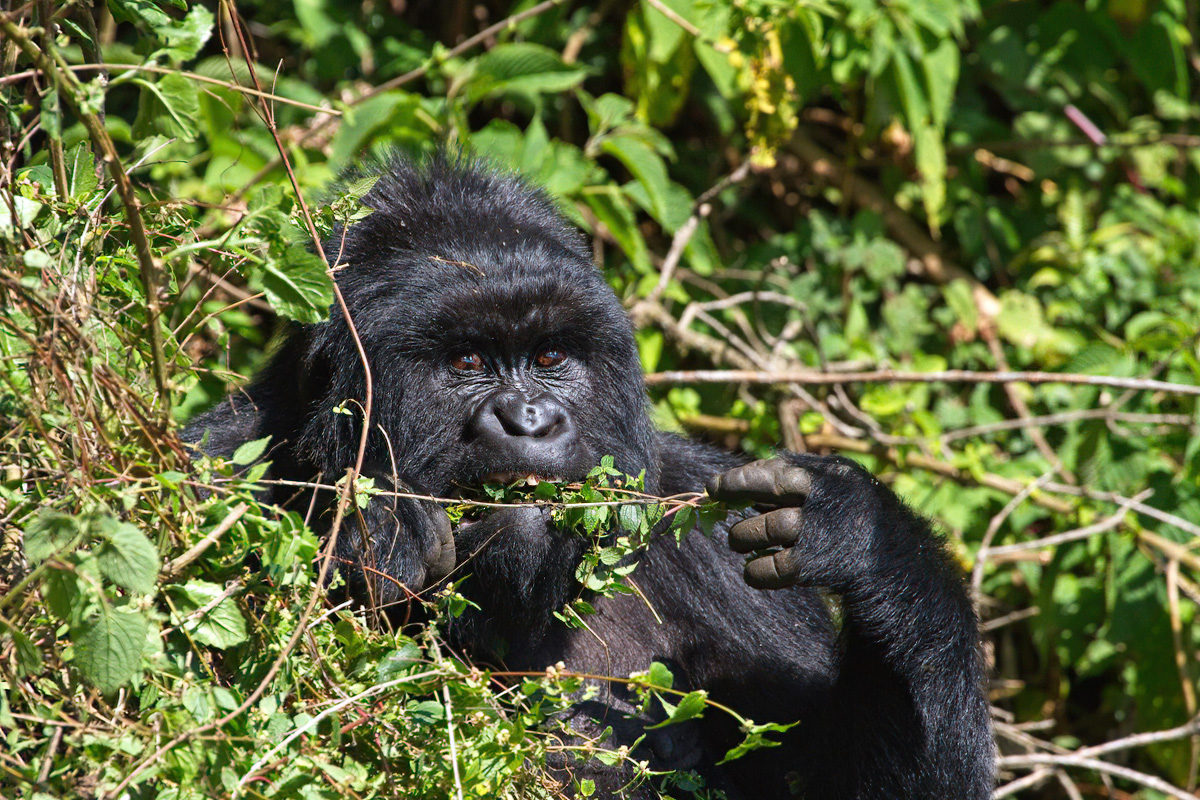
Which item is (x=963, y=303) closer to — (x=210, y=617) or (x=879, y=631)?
(x=879, y=631)

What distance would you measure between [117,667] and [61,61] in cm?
79

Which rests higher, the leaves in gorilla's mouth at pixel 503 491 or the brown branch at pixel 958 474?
the leaves in gorilla's mouth at pixel 503 491

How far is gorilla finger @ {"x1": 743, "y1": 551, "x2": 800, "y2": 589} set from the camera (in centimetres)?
212

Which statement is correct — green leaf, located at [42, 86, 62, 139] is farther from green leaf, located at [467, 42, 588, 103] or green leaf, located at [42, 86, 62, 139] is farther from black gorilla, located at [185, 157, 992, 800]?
green leaf, located at [467, 42, 588, 103]

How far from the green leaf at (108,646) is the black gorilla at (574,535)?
523 mm

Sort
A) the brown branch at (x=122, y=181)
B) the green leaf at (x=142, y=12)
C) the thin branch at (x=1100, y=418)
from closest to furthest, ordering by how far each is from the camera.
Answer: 1. the brown branch at (x=122, y=181)
2. the green leaf at (x=142, y=12)
3. the thin branch at (x=1100, y=418)

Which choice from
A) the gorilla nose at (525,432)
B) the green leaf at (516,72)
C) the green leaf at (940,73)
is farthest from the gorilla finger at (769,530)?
the green leaf at (940,73)

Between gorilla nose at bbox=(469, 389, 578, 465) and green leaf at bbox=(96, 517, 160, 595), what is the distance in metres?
0.82

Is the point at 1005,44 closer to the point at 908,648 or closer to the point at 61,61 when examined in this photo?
the point at 908,648

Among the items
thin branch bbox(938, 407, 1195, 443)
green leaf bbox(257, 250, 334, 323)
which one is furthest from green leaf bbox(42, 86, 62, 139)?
thin branch bbox(938, 407, 1195, 443)

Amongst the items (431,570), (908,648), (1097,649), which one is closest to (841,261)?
(1097,649)

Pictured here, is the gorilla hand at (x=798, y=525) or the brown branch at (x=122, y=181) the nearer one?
the brown branch at (x=122, y=181)

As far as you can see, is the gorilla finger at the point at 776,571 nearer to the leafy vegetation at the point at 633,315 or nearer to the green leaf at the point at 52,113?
the leafy vegetation at the point at 633,315

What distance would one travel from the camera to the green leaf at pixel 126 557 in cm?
138
